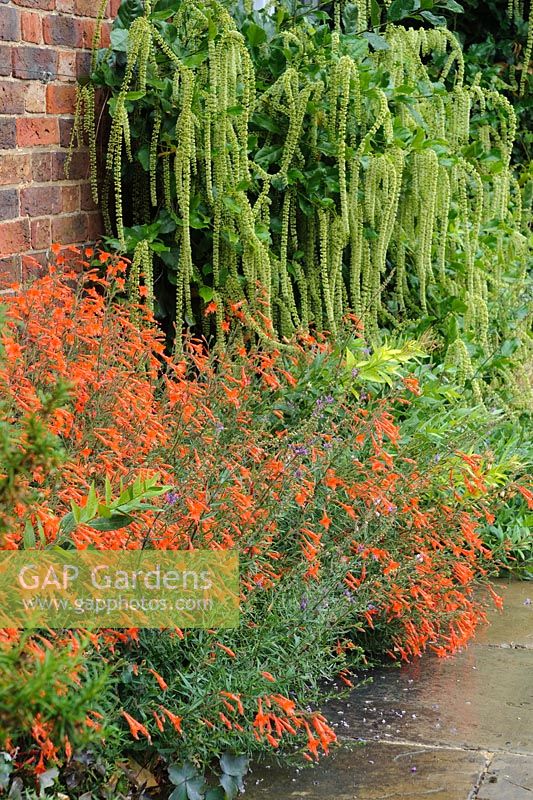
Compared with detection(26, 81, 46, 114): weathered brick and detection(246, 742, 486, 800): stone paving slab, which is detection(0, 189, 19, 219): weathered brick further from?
detection(246, 742, 486, 800): stone paving slab

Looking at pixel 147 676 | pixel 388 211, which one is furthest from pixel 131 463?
pixel 388 211

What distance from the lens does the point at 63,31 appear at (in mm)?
3738

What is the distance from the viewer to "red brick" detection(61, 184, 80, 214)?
384cm

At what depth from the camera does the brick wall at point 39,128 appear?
3.51 metres

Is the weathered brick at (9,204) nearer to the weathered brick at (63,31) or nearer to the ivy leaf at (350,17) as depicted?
the weathered brick at (63,31)

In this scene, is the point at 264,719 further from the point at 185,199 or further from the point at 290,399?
the point at 185,199

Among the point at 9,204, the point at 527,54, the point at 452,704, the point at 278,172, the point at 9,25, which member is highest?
the point at 527,54

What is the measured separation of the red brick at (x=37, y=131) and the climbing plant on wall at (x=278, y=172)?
0.42ft

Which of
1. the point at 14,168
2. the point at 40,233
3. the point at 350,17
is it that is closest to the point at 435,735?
the point at 40,233

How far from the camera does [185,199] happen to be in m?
3.69

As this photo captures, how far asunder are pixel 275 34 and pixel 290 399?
5.63 feet

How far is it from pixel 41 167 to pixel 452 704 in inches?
90.9

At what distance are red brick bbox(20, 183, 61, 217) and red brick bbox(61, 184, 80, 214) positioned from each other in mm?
26

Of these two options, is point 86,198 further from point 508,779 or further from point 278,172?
point 508,779
